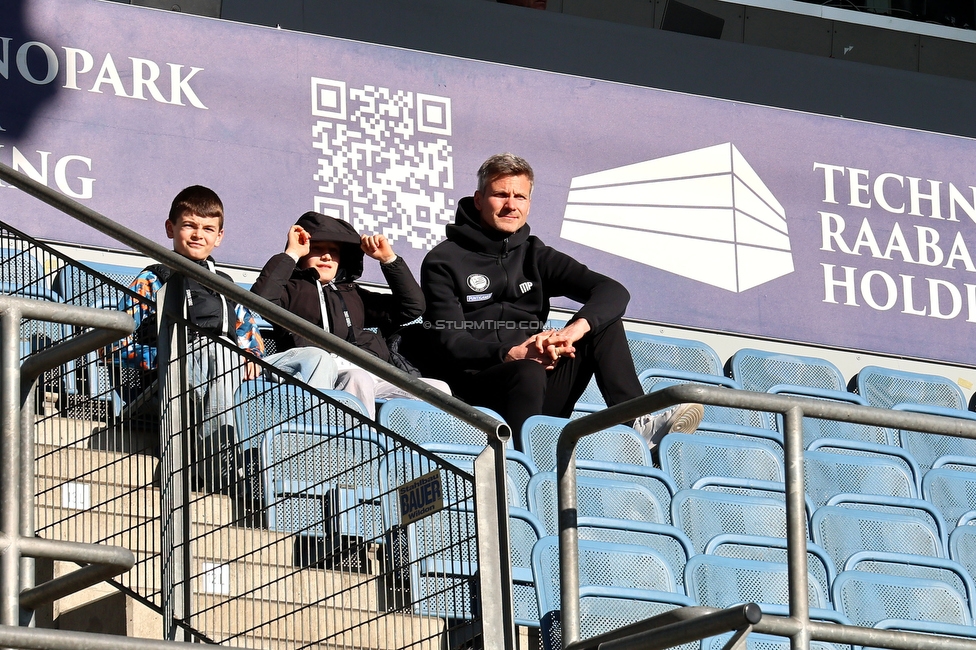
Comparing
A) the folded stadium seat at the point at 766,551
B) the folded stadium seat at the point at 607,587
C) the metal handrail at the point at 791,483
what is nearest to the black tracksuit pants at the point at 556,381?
the folded stadium seat at the point at 766,551

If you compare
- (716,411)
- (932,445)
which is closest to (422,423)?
(716,411)

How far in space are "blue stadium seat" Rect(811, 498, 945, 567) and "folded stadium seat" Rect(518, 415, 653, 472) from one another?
0.59 m

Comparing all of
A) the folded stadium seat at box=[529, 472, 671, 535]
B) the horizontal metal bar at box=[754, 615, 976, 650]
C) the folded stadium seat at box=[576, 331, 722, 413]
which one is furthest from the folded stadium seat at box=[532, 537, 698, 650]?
the folded stadium seat at box=[576, 331, 722, 413]

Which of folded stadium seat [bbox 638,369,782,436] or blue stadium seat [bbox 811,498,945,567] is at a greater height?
folded stadium seat [bbox 638,369,782,436]

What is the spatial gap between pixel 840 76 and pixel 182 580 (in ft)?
19.4

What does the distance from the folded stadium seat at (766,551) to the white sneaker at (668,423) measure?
0.59 m

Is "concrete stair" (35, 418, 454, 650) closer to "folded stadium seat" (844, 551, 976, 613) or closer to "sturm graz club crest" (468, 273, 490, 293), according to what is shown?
"folded stadium seat" (844, 551, 976, 613)

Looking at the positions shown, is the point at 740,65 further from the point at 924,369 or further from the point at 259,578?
the point at 259,578

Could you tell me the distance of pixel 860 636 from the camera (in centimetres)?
283

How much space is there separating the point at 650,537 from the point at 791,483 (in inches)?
71.4

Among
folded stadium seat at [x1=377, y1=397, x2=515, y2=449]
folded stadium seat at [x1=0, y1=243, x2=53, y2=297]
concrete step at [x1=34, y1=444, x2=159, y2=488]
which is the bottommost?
concrete step at [x1=34, y1=444, x2=159, y2=488]

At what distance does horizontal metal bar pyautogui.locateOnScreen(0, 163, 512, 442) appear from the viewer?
132 inches

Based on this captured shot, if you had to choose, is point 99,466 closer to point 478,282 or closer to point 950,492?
point 478,282

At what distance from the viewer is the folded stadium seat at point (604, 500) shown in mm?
4660
